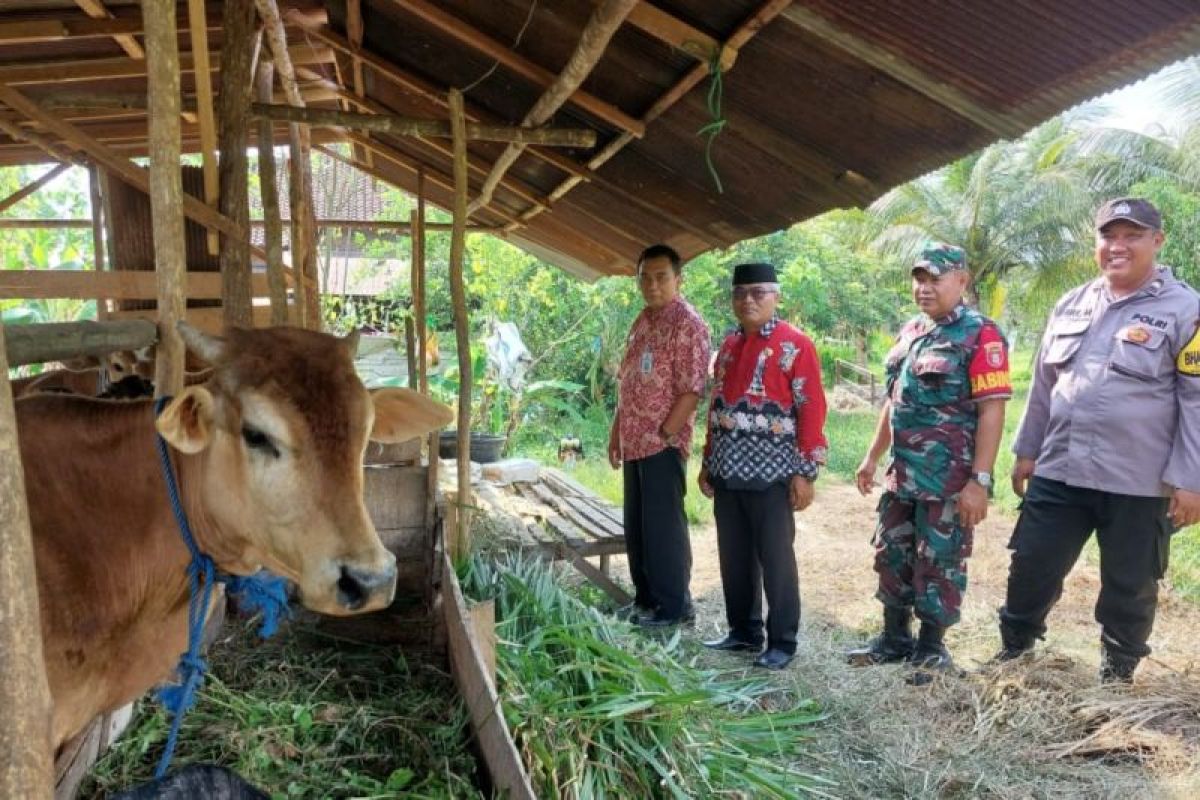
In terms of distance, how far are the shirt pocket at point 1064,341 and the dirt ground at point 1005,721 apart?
1.51m

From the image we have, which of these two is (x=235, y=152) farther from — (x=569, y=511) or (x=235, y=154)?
(x=569, y=511)

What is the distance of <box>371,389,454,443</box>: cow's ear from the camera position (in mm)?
2314

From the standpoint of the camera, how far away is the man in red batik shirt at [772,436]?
4352 millimetres

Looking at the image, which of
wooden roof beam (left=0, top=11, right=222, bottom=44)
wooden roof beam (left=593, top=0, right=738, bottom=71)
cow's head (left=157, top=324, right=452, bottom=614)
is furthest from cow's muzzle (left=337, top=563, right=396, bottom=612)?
wooden roof beam (left=0, top=11, right=222, bottom=44)

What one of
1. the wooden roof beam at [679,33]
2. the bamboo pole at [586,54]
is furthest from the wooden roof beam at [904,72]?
the bamboo pole at [586,54]

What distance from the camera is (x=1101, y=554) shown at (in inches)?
152

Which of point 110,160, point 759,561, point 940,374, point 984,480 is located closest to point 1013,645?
point 984,480

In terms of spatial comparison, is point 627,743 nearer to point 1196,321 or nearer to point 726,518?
point 726,518

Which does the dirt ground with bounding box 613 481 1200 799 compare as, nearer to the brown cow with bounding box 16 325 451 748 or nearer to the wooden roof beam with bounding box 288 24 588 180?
the brown cow with bounding box 16 325 451 748

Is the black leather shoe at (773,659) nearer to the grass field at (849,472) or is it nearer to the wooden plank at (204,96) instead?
the grass field at (849,472)

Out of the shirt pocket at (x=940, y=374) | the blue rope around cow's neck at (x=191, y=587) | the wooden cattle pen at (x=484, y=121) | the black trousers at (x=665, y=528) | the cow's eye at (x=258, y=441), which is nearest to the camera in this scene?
the cow's eye at (x=258, y=441)

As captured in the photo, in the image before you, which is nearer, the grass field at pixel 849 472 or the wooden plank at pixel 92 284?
the wooden plank at pixel 92 284

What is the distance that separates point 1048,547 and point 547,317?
12.0 m

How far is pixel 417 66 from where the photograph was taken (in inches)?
195
